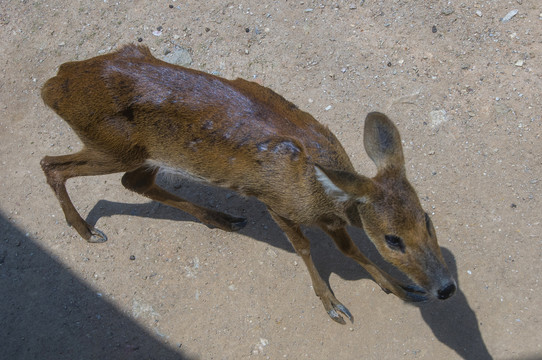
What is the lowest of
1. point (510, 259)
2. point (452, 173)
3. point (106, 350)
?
point (106, 350)

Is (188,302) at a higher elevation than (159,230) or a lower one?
lower

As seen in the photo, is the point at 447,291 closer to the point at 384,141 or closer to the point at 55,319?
the point at 384,141

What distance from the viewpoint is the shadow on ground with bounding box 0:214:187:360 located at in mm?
4262

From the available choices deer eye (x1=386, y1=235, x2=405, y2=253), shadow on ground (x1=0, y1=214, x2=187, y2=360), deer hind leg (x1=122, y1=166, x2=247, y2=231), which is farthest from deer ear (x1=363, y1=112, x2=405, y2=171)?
shadow on ground (x1=0, y1=214, x2=187, y2=360)

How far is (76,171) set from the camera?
14.3 feet

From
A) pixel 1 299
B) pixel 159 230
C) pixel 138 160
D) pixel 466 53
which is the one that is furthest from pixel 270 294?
pixel 466 53

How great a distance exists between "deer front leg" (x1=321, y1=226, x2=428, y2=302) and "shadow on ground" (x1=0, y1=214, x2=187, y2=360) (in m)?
1.63

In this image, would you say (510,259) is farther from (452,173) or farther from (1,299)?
(1,299)

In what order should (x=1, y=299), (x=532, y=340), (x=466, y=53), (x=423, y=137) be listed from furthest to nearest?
1. (x=466, y=53)
2. (x=423, y=137)
3. (x=1, y=299)
4. (x=532, y=340)

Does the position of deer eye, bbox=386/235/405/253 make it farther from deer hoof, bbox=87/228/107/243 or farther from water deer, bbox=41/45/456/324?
deer hoof, bbox=87/228/107/243

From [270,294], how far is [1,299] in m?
2.47

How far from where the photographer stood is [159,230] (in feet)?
15.9

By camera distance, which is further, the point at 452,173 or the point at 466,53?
the point at 466,53

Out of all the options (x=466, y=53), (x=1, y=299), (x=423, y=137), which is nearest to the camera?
(x=1, y=299)
